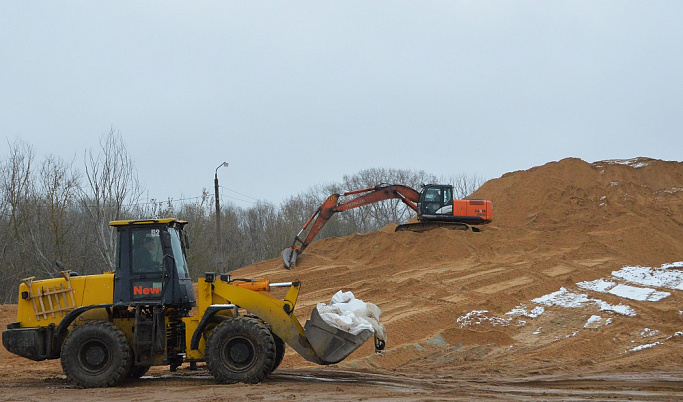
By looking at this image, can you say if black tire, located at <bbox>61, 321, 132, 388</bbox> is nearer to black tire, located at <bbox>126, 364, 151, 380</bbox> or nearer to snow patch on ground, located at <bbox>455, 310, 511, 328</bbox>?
black tire, located at <bbox>126, 364, 151, 380</bbox>

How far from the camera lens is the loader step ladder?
10.3 meters

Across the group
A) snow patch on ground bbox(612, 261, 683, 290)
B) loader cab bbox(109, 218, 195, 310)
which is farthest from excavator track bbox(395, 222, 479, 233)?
loader cab bbox(109, 218, 195, 310)

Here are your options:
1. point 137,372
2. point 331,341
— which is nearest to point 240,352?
point 331,341

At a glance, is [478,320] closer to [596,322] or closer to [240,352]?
[596,322]

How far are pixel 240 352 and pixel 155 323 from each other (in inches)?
54.2

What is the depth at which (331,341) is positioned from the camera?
961 centimetres

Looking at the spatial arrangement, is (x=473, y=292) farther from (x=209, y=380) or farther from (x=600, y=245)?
(x=209, y=380)

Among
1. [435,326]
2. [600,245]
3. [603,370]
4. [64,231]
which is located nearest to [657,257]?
[600,245]

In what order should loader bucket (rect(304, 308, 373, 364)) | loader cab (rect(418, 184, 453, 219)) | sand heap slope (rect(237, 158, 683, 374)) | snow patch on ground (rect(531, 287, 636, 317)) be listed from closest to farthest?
loader bucket (rect(304, 308, 373, 364))
sand heap slope (rect(237, 158, 683, 374))
snow patch on ground (rect(531, 287, 636, 317))
loader cab (rect(418, 184, 453, 219))

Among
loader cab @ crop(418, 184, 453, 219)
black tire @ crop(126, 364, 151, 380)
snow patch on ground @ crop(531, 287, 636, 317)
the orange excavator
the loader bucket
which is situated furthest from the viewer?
loader cab @ crop(418, 184, 453, 219)

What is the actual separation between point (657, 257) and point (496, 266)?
5.02 meters

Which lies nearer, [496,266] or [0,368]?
[0,368]

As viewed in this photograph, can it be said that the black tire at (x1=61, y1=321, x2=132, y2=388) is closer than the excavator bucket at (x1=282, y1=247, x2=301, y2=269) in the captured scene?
Yes

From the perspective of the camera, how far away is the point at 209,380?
10.4 meters
